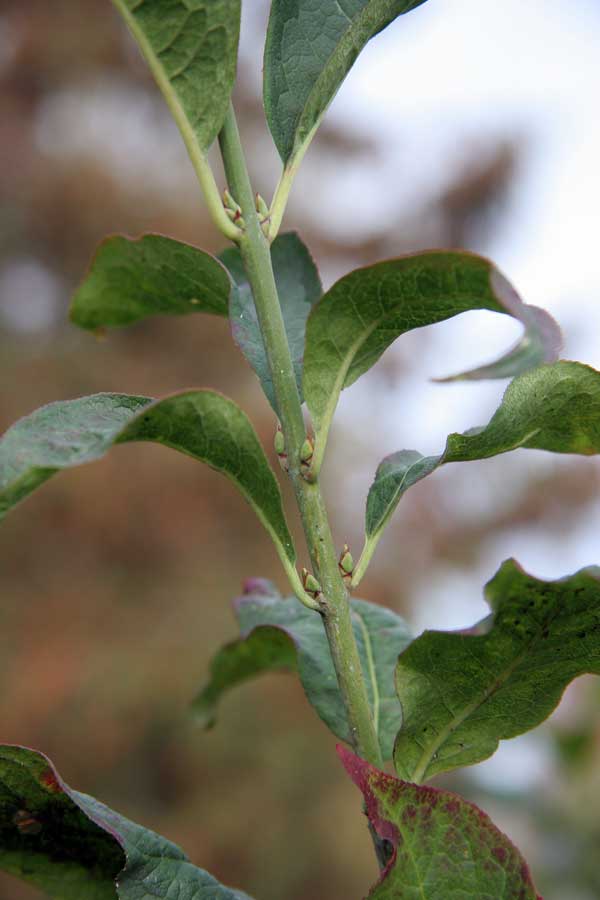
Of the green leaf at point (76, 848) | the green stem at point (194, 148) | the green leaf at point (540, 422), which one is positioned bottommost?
the green leaf at point (76, 848)

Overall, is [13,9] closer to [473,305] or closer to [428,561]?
[428,561]

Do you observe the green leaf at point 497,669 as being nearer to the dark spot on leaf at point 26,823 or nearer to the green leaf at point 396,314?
the green leaf at point 396,314

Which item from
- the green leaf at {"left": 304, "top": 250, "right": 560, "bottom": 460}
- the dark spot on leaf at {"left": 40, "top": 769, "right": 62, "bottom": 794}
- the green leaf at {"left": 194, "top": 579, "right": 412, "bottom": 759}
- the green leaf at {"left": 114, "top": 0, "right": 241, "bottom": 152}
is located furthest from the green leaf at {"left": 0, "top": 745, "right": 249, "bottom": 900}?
the green leaf at {"left": 114, "top": 0, "right": 241, "bottom": 152}

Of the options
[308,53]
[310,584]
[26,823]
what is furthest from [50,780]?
[308,53]

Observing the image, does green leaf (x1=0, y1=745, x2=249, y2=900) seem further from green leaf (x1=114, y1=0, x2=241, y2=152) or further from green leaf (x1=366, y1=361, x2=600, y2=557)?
green leaf (x1=114, y1=0, x2=241, y2=152)

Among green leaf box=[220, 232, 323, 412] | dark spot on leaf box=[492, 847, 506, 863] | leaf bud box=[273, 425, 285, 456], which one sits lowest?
dark spot on leaf box=[492, 847, 506, 863]

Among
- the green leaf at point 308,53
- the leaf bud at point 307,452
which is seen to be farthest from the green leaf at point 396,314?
the green leaf at point 308,53

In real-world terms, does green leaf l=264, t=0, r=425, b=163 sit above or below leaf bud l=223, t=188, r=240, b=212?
above
